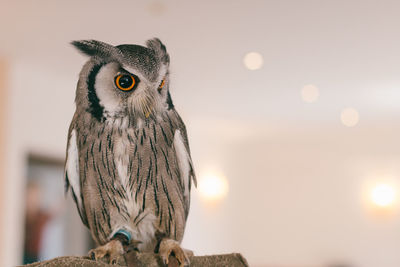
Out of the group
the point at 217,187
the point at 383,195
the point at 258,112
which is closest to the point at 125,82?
the point at 258,112

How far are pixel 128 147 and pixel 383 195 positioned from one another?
12.4 ft

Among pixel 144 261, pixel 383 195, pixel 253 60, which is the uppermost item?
pixel 253 60

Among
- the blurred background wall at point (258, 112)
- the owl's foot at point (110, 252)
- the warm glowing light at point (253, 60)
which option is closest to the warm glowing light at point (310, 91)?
the blurred background wall at point (258, 112)

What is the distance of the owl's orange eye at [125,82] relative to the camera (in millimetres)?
526

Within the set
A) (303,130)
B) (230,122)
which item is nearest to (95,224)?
(230,122)

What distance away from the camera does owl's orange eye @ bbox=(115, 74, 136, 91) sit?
526 millimetres

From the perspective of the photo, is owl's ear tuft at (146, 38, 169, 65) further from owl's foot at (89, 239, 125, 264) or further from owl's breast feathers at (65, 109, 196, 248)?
owl's foot at (89, 239, 125, 264)

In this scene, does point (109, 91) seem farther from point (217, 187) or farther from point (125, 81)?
point (217, 187)

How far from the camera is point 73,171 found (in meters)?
0.57

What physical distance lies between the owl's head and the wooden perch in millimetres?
148

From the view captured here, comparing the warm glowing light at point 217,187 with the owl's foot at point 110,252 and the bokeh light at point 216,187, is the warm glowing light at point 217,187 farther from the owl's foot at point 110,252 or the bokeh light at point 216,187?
the owl's foot at point 110,252

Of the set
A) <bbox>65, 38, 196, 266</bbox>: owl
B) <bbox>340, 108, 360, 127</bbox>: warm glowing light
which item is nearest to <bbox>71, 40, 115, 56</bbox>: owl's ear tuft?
<bbox>65, 38, 196, 266</bbox>: owl

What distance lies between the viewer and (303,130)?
3.91 m

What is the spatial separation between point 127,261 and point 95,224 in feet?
0.26
